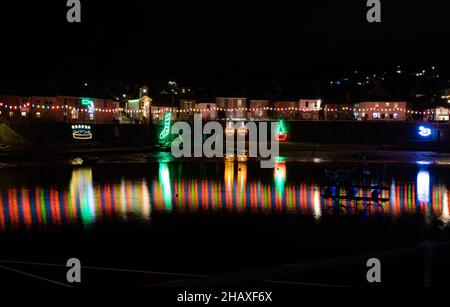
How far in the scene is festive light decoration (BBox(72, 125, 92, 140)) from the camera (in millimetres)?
61094

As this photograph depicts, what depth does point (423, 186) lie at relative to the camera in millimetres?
29312

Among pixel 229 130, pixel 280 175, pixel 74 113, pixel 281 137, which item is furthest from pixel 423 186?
pixel 74 113

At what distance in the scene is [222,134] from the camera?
70688 millimetres

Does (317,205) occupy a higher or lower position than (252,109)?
lower

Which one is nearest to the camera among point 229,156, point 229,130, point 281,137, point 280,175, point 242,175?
point 280,175

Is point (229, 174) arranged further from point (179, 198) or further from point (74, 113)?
point (74, 113)

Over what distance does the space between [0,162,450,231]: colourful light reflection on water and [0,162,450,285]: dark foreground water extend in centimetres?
5

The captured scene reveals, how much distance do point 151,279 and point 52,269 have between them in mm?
2726

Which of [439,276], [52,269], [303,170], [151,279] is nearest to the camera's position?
[439,276]

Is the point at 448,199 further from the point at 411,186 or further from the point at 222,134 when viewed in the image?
the point at 222,134

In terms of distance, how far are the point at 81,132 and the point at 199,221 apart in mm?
45988

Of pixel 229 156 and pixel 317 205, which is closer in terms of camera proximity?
pixel 317 205

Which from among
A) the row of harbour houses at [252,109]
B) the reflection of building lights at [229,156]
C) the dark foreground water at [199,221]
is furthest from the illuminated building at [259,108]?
the dark foreground water at [199,221]

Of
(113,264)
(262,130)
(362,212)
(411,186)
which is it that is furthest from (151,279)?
(262,130)
